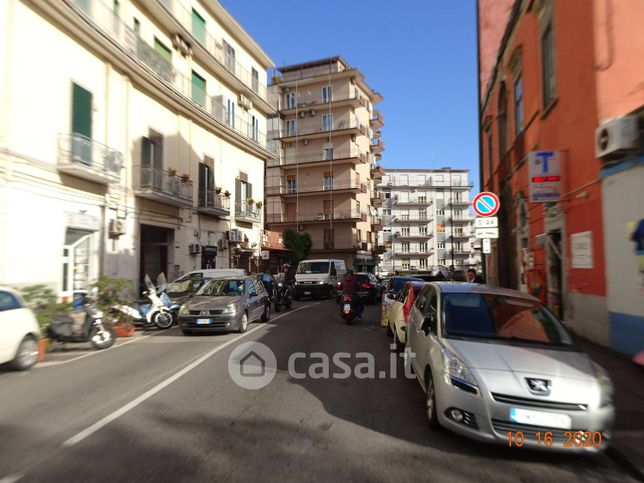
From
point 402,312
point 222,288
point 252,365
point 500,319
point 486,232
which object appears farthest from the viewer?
point 222,288

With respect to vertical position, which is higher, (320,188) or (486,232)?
(320,188)

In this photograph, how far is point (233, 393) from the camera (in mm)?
6098

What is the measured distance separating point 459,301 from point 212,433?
3.13 metres

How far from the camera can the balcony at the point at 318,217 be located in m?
50.2

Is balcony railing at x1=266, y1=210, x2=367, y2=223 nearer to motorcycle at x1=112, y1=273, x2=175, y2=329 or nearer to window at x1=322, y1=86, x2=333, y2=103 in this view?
window at x1=322, y1=86, x2=333, y2=103

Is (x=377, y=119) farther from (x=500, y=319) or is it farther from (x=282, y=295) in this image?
(x=500, y=319)

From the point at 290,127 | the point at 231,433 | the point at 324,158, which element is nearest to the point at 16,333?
the point at 231,433

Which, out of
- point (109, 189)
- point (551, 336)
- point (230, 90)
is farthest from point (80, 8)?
point (551, 336)

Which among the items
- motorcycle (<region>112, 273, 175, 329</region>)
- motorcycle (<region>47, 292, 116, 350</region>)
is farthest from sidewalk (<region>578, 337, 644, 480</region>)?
motorcycle (<region>112, 273, 175, 329</region>)

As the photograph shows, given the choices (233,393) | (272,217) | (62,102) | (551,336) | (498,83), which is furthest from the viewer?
(272,217)

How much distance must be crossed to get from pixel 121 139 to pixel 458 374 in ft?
57.7

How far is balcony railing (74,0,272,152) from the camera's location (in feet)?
55.1

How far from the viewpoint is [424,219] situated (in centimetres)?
8831

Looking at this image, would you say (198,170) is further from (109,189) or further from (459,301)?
(459,301)
